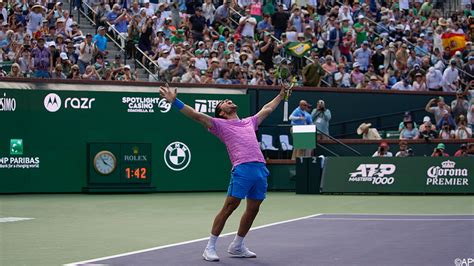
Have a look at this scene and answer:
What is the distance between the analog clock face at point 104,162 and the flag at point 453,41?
1383cm

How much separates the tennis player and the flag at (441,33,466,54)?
23070 mm

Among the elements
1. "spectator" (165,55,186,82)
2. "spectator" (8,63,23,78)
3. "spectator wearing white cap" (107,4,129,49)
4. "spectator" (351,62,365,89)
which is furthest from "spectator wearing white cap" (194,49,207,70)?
"spectator" (8,63,23,78)

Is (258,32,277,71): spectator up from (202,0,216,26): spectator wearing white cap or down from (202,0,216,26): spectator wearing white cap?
down

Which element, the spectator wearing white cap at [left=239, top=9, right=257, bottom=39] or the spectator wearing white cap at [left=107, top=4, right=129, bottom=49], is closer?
the spectator wearing white cap at [left=107, top=4, right=129, bottom=49]

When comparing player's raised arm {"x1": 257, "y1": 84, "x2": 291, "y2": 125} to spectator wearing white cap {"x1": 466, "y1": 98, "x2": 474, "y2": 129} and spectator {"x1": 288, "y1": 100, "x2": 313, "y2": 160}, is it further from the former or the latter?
spectator wearing white cap {"x1": 466, "y1": 98, "x2": 474, "y2": 129}

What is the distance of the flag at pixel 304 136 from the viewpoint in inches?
993

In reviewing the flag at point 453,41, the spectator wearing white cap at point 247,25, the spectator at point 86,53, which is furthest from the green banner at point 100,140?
the flag at point 453,41

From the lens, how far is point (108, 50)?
93.6 feet

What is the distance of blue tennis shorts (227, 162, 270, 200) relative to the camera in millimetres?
11352

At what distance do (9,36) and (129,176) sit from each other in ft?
16.0

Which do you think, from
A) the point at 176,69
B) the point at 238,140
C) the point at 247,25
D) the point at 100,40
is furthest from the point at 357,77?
the point at 238,140

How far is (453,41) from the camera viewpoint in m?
33.7

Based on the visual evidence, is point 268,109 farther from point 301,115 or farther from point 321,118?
point 321,118

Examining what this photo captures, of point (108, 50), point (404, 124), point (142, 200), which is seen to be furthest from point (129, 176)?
point (404, 124)
